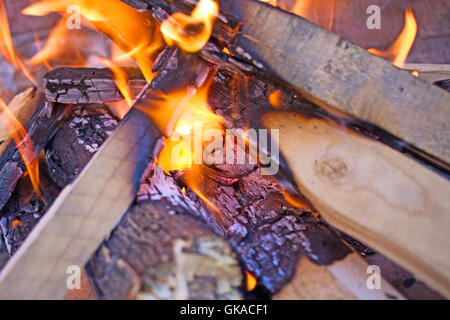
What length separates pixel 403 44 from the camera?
2.86m

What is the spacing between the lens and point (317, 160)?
1458mm

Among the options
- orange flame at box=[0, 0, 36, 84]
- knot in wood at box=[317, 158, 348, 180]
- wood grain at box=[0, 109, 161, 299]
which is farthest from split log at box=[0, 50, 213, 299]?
orange flame at box=[0, 0, 36, 84]

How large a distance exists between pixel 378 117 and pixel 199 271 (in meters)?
0.96

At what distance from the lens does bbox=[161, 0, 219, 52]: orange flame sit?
1.53 meters

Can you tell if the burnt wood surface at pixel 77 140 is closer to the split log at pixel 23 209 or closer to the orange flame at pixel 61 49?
the split log at pixel 23 209

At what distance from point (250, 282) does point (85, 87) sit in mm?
1412

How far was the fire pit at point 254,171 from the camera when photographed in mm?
1267

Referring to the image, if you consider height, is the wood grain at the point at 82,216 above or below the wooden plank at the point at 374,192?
below

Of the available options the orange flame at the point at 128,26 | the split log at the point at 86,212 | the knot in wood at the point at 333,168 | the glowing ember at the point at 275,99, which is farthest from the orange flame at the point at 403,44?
the split log at the point at 86,212

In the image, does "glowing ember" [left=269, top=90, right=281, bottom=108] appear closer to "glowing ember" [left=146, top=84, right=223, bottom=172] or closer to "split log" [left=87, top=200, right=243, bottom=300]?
"glowing ember" [left=146, top=84, right=223, bottom=172]

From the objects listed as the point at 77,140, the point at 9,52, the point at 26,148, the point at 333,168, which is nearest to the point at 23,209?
the point at 26,148

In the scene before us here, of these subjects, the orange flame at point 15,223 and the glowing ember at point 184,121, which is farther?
the orange flame at point 15,223

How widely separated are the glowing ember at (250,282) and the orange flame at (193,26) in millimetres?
1028

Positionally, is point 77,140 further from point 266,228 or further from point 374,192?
point 374,192
